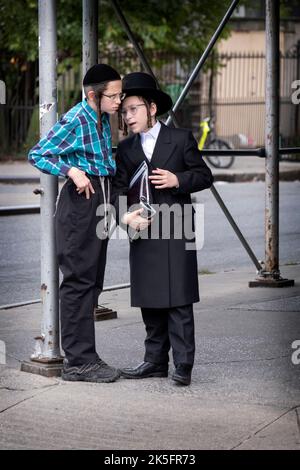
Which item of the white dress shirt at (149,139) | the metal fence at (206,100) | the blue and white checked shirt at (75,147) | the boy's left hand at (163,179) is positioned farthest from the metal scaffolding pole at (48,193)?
the metal fence at (206,100)

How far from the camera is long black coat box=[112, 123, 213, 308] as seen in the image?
5668 mm

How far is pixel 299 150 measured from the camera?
9508mm

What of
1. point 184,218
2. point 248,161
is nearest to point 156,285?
point 184,218

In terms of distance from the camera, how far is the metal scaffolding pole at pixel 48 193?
593cm

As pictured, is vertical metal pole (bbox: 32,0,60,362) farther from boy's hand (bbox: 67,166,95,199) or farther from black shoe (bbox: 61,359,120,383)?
boy's hand (bbox: 67,166,95,199)

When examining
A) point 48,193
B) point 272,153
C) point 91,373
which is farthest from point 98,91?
point 272,153

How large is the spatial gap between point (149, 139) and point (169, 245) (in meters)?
0.57

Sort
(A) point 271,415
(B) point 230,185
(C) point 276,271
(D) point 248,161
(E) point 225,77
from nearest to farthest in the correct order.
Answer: (A) point 271,415
(C) point 276,271
(B) point 230,185
(D) point 248,161
(E) point 225,77

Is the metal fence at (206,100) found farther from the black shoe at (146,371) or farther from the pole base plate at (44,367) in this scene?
the black shoe at (146,371)

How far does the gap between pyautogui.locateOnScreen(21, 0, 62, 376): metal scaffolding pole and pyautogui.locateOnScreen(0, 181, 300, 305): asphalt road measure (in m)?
2.85

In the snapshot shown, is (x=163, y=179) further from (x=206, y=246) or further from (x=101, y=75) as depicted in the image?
(x=206, y=246)

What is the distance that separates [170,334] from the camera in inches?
227

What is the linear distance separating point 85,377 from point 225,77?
1033 inches
